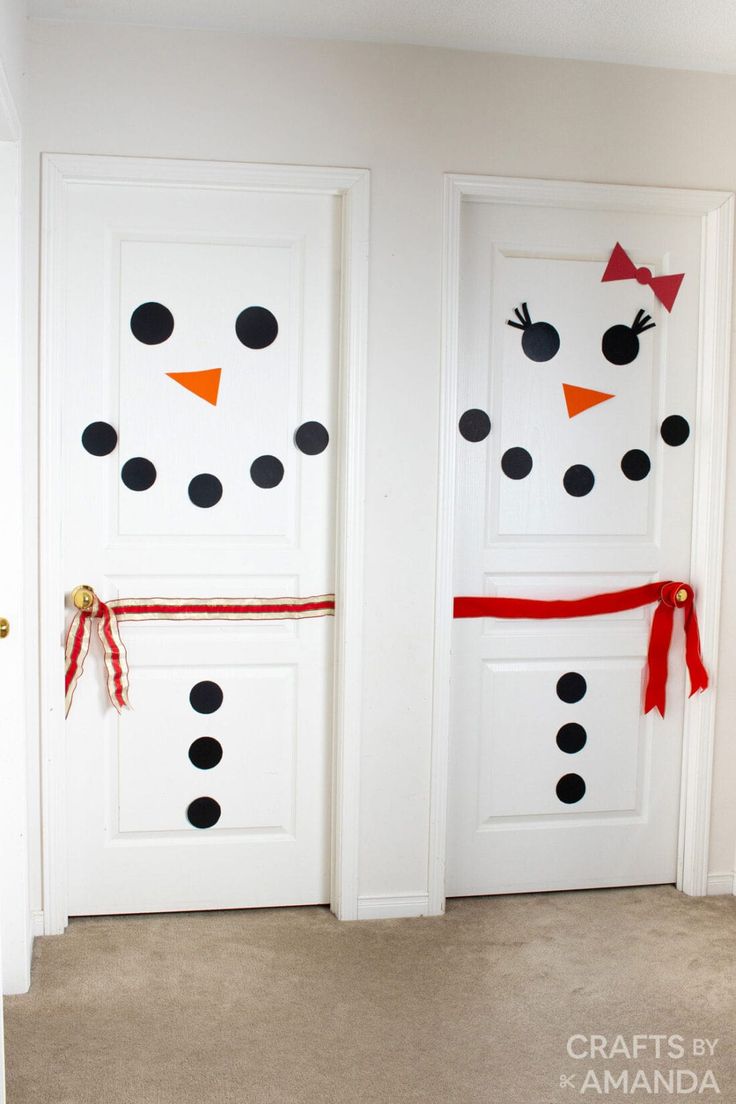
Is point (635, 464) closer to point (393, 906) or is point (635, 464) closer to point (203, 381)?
point (203, 381)

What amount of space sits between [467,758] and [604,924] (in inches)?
22.6

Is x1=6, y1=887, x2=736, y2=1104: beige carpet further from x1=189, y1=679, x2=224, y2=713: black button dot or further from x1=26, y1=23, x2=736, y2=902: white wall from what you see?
x1=189, y1=679, x2=224, y2=713: black button dot

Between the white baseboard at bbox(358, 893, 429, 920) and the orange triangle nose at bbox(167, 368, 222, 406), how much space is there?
1431 millimetres

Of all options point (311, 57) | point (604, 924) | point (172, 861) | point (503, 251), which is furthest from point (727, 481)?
point (172, 861)

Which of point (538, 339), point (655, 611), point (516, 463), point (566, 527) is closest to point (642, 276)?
point (538, 339)

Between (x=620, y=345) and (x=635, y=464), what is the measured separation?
34 cm

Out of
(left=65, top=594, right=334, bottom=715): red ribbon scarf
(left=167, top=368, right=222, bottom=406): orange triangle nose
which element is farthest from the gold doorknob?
(left=167, top=368, right=222, bottom=406): orange triangle nose

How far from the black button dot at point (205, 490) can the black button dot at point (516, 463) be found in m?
0.81

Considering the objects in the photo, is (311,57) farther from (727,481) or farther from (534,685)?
(534,685)

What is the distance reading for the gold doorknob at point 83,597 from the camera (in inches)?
105

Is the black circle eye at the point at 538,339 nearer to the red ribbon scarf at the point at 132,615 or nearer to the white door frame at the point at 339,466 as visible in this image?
the white door frame at the point at 339,466

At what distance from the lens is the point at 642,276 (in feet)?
9.44

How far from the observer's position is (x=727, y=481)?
2914 millimetres

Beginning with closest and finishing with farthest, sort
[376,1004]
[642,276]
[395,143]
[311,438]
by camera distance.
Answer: [376,1004] < [395,143] < [311,438] < [642,276]
